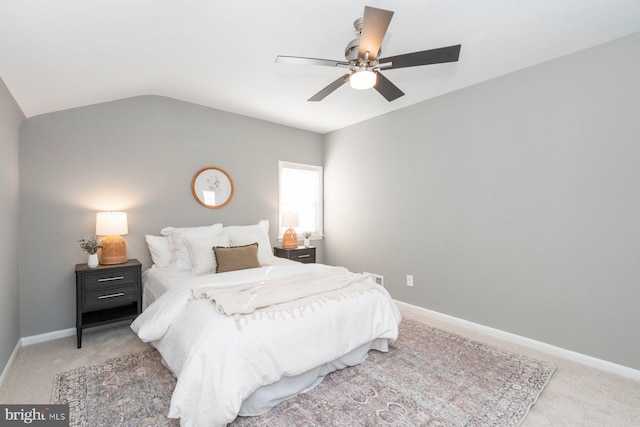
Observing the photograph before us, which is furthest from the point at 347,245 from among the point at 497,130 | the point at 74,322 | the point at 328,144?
the point at 74,322

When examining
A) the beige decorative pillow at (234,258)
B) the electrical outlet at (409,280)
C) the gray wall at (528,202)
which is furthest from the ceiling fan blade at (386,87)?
the electrical outlet at (409,280)

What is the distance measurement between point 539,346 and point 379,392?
1.79 meters

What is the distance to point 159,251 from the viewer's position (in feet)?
11.3

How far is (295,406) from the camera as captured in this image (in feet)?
6.60

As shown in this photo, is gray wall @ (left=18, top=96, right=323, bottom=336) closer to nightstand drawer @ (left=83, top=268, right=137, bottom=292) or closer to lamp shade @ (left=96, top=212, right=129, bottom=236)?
lamp shade @ (left=96, top=212, right=129, bottom=236)

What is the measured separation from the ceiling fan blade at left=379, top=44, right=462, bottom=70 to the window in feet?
9.71

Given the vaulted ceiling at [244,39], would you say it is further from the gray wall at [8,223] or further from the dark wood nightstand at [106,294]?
the dark wood nightstand at [106,294]

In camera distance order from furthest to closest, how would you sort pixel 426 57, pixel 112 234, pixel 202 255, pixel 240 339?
pixel 202 255, pixel 112 234, pixel 426 57, pixel 240 339

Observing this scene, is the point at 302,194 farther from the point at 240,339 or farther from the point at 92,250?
the point at 240,339

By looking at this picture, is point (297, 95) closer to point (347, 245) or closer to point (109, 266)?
point (347, 245)

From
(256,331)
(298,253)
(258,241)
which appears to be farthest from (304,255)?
(256,331)

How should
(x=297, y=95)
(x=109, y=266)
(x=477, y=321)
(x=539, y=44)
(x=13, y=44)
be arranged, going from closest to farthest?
(x=13, y=44) → (x=539, y=44) → (x=109, y=266) → (x=477, y=321) → (x=297, y=95)

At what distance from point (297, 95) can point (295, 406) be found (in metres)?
3.09

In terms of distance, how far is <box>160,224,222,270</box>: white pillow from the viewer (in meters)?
3.34
